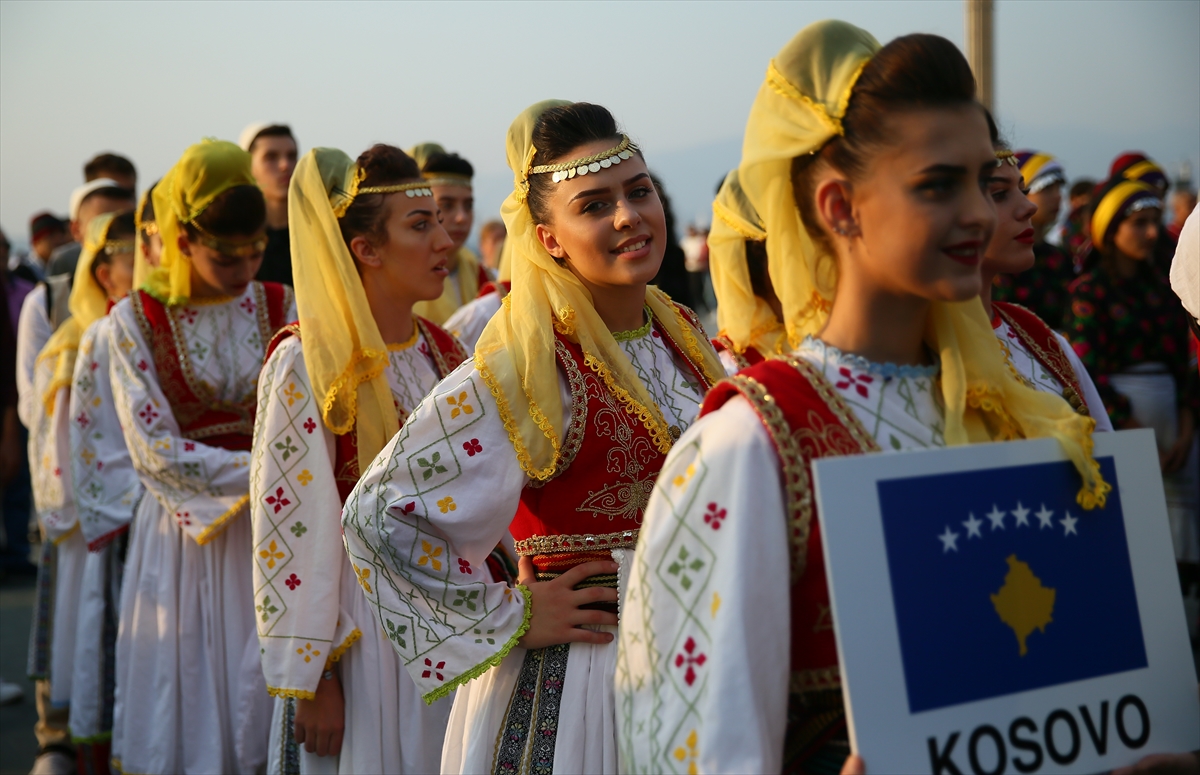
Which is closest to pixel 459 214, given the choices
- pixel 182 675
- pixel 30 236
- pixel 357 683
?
pixel 182 675

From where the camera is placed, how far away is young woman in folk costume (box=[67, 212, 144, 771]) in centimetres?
468

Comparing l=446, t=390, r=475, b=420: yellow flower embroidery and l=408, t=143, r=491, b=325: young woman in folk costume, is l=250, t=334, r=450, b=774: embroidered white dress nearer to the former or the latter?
l=446, t=390, r=475, b=420: yellow flower embroidery

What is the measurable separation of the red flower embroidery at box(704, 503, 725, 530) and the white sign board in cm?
16

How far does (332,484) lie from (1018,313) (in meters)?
1.83

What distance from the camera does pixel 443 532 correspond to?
246 centimetres

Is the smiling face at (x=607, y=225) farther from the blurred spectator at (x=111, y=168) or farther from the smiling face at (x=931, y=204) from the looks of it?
the blurred spectator at (x=111, y=168)

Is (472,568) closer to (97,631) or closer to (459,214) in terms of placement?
(97,631)

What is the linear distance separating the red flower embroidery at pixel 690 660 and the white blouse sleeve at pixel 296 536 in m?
1.86

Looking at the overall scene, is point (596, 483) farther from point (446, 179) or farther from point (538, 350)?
point (446, 179)

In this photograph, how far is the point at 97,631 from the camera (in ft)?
16.0

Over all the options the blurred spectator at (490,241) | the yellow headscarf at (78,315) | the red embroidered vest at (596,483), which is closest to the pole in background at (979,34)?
the yellow headscarf at (78,315)

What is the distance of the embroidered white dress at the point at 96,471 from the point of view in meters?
4.68

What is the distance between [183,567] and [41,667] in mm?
1468

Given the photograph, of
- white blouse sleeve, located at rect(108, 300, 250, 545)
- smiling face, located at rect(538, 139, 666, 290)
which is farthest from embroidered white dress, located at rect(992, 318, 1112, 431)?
white blouse sleeve, located at rect(108, 300, 250, 545)
